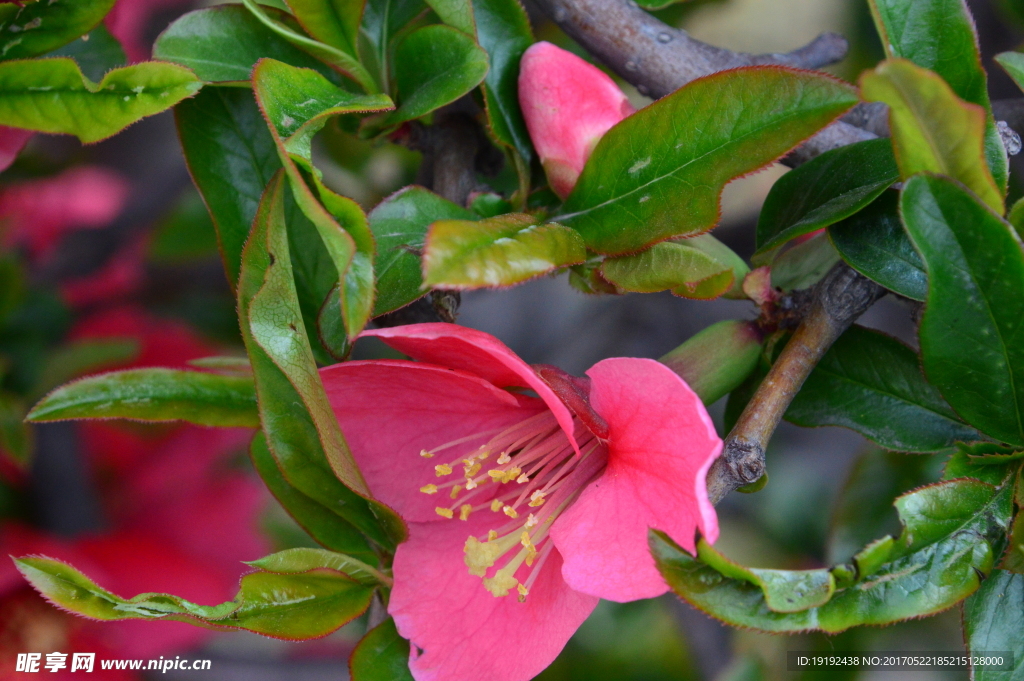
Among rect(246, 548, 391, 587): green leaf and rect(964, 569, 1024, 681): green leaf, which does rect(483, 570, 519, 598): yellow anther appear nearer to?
rect(246, 548, 391, 587): green leaf

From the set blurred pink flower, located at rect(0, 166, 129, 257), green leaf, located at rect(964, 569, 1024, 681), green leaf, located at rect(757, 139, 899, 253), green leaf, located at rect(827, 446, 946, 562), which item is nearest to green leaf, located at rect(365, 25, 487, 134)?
green leaf, located at rect(757, 139, 899, 253)

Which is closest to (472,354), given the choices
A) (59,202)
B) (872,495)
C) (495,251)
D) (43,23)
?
(495,251)

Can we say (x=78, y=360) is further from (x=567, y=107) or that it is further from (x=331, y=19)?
(x=567, y=107)

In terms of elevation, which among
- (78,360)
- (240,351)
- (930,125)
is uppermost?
(930,125)

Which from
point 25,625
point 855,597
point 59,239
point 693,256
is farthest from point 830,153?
point 59,239

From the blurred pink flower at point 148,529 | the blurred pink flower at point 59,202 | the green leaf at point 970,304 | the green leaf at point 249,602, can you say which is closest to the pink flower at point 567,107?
the green leaf at point 970,304
